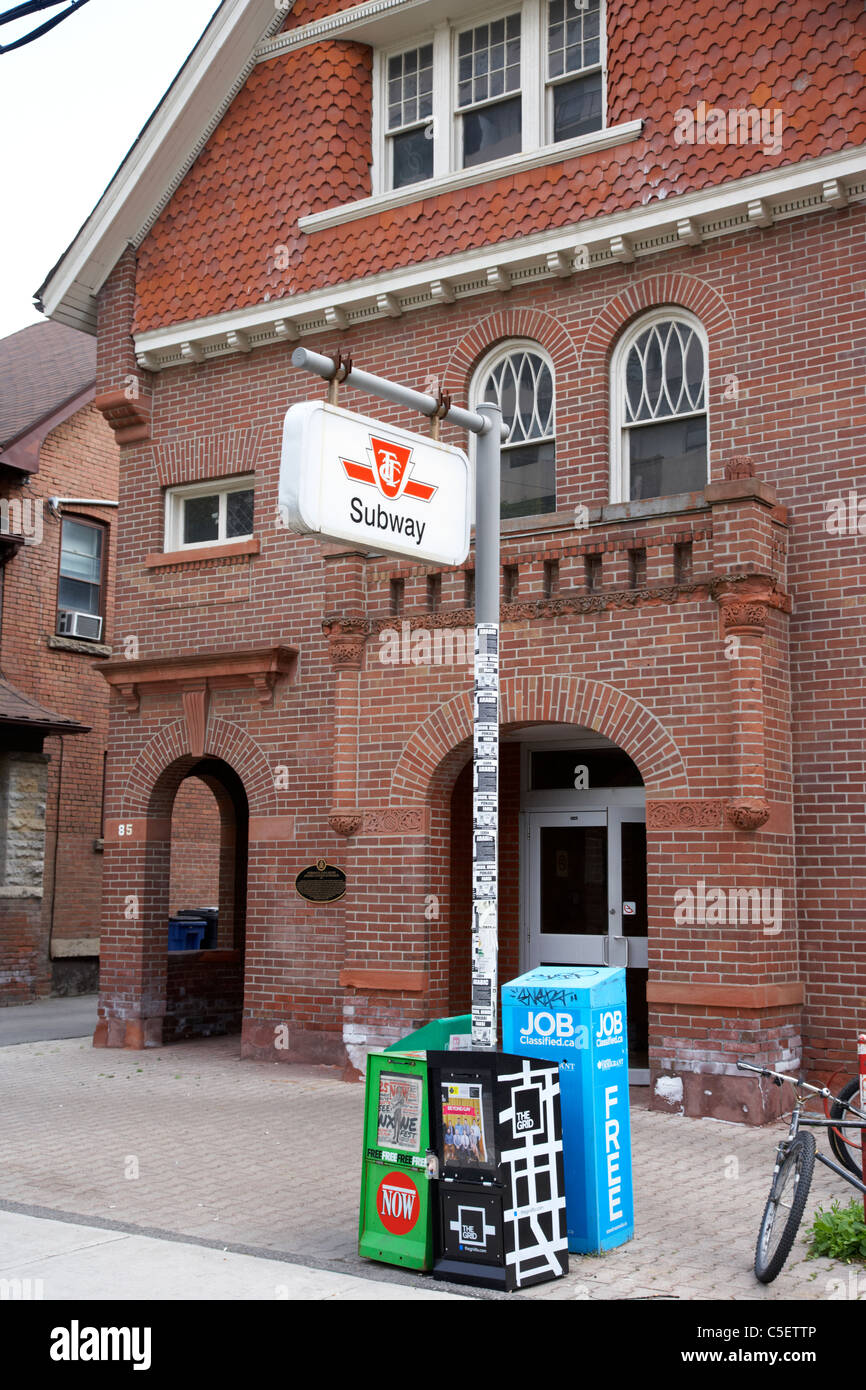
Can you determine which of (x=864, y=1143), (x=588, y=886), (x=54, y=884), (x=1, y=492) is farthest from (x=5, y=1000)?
(x=864, y=1143)

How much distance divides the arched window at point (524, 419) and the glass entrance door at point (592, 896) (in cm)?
296

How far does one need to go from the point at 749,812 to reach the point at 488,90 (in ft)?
25.7

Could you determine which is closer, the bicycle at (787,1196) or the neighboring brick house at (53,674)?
the bicycle at (787,1196)

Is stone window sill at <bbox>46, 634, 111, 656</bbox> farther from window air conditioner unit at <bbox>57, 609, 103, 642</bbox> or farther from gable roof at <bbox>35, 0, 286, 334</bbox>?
gable roof at <bbox>35, 0, 286, 334</bbox>

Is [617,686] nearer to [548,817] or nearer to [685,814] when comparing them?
[685,814]

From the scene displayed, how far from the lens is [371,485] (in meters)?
6.65

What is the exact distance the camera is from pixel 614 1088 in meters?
6.79

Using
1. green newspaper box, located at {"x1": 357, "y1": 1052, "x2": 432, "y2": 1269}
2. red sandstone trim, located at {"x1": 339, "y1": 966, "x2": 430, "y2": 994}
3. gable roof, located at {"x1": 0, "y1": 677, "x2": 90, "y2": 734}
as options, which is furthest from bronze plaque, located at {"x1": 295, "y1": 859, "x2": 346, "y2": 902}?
gable roof, located at {"x1": 0, "y1": 677, "x2": 90, "y2": 734}

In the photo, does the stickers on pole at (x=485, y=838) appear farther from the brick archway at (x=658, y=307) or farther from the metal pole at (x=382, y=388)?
the brick archway at (x=658, y=307)

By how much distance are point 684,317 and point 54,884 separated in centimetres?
1345

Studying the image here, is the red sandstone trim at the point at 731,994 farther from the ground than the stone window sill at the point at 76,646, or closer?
closer

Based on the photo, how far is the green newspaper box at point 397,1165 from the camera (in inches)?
246

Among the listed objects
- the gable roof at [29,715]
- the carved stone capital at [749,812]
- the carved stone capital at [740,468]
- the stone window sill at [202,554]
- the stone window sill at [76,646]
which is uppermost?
the stone window sill at [76,646]

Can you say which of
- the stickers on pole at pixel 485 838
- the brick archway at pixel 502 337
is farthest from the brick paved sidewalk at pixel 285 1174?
the brick archway at pixel 502 337
